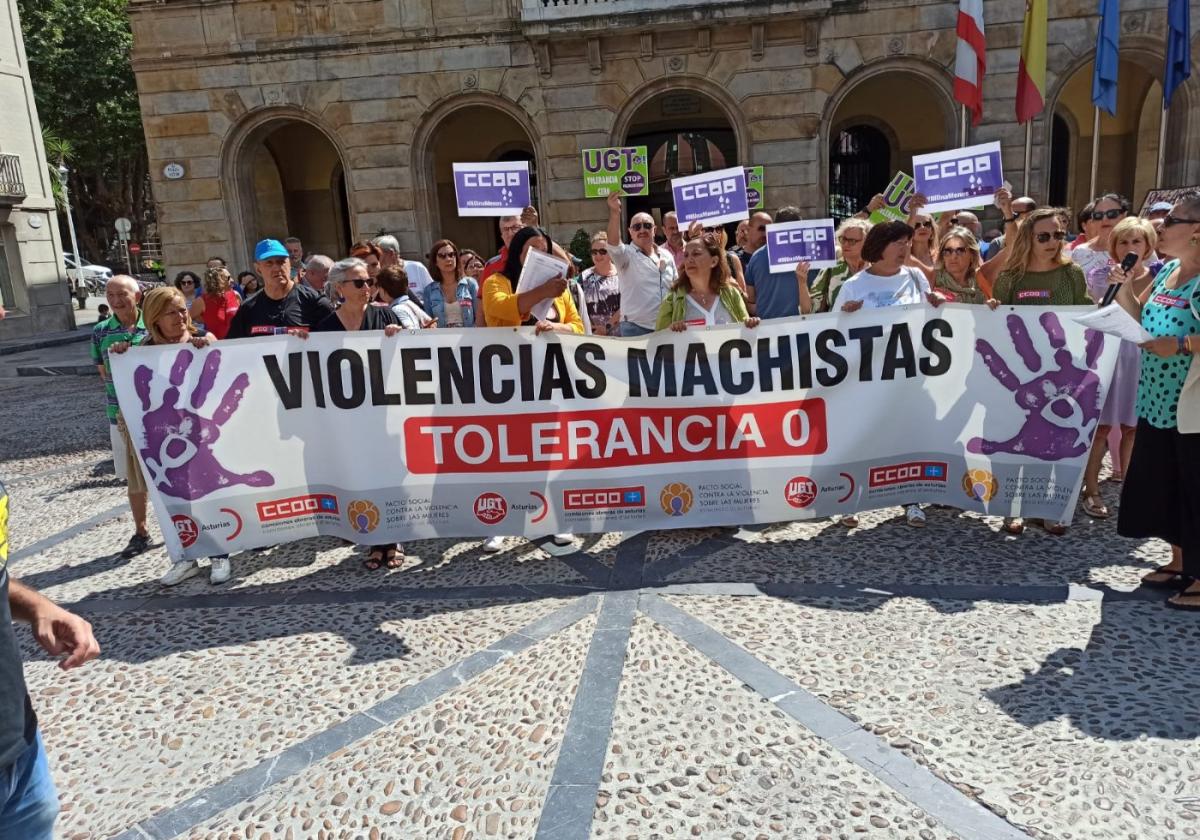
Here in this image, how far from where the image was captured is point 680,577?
4.36 meters

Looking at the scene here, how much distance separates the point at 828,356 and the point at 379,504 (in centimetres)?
271

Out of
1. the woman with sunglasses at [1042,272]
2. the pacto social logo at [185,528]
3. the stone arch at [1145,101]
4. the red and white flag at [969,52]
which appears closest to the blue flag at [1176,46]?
the red and white flag at [969,52]

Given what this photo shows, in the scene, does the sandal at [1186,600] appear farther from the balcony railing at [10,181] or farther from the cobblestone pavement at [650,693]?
the balcony railing at [10,181]

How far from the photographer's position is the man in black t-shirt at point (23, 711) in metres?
1.58

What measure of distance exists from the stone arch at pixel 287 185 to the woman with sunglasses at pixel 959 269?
44.6 ft

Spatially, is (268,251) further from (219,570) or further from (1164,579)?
(1164,579)

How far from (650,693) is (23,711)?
2.15m

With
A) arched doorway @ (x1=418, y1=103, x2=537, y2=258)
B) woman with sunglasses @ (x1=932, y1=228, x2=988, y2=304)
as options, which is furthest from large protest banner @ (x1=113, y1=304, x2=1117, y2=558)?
arched doorway @ (x1=418, y1=103, x2=537, y2=258)

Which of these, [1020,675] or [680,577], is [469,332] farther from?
[1020,675]

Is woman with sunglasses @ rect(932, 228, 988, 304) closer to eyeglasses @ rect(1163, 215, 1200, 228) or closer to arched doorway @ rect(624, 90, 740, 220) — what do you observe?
eyeglasses @ rect(1163, 215, 1200, 228)

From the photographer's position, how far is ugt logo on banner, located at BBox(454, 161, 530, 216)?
735 cm

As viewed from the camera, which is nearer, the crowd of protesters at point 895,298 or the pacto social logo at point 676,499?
the crowd of protesters at point 895,298

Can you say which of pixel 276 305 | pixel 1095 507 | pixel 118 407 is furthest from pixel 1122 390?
pixel 118 407

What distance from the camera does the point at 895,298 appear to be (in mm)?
4777
